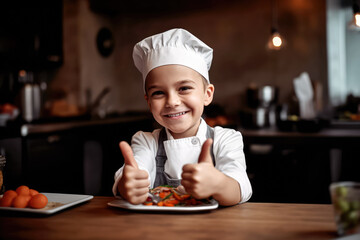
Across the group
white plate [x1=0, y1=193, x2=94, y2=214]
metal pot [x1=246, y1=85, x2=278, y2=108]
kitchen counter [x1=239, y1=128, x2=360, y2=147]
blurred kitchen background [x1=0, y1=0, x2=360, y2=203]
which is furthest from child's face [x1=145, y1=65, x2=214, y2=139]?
metal pot [x1=246, y1=85, x2=278, y2=108]

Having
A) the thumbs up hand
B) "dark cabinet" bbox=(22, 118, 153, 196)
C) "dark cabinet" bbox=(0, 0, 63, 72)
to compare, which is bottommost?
"dark cabinet" bbox=(22, 118, 153, 196)

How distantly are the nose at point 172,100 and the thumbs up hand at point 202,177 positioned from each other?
0.21 metres

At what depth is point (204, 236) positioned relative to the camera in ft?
2.26

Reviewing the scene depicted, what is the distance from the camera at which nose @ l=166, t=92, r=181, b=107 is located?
1004 mm

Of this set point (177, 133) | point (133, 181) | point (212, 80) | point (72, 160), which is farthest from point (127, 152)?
point (212, 80)

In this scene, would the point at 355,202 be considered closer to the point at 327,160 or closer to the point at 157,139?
the point at 157,139

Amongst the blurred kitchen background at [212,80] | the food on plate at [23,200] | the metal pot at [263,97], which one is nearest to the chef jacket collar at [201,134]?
the food on plate at [23,200]

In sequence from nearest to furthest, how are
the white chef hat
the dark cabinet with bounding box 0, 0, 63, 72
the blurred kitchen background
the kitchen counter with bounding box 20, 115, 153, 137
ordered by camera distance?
the white chef hat → the kitchen counter with bounding box 20, 115, 153, 137 → the blurred kitchen background → the dark cabinet with bounding box 0, 0, 63, 72

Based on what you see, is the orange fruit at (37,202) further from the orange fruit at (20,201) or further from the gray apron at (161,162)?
the gray apron at (161,162)

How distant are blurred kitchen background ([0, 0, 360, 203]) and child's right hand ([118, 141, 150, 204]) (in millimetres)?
1601

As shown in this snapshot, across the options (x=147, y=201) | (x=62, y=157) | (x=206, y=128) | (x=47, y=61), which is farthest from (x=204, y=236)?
(x=47, y=61)

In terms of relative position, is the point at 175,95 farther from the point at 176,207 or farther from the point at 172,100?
the point at 176,207

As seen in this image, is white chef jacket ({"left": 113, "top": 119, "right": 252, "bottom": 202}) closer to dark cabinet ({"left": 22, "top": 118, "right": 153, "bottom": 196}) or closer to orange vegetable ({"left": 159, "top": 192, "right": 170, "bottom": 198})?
orange vegetable ({"left": 159, "top": 192, "right": 170, "bottom": 198})

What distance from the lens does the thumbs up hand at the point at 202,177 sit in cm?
82
